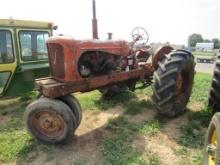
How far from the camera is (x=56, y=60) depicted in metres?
4.53

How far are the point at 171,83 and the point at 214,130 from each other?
1834 millimetres

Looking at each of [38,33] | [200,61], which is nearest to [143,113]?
[38,33]

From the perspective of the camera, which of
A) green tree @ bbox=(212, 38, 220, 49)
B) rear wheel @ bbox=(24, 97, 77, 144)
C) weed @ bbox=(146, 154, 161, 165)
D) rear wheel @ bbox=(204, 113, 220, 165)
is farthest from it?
green tree @ bbox=(212, 38, 220, 49)

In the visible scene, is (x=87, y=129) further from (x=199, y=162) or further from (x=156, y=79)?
(x=199, y=162)

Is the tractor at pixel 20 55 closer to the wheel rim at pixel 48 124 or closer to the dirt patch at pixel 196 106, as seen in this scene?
the wheel rim at pixel 48 124

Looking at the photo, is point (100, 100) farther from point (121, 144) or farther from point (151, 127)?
point (121, 144)

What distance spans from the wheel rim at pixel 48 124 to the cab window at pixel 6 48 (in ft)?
8.52

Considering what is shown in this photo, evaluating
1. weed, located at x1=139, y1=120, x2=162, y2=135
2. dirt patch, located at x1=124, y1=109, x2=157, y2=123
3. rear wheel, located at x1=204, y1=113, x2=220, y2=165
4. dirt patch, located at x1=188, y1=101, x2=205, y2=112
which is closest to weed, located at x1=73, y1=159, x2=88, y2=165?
weed, located at x1=139, y1=120, x2=162, y2=135

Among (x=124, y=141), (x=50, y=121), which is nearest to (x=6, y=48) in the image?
(x=50, y=121)

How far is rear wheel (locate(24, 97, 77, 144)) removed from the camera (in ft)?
13.5

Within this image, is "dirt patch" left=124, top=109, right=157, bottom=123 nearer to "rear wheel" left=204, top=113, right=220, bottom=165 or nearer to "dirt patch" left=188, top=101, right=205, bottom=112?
"dirt patch" left=188, top=101, right=205, bottom=112

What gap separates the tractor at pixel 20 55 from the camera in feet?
20.6

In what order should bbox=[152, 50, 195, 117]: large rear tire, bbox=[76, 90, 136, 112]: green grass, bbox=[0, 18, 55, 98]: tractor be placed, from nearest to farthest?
bbox=[152, 50, 195, 117]: large rear tire
bbox=[76, 90, 136, 112]: green grass
bbox=[0, 18, 55, 98]: tractor

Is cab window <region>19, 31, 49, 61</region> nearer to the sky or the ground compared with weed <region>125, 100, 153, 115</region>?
nearer to the sky
